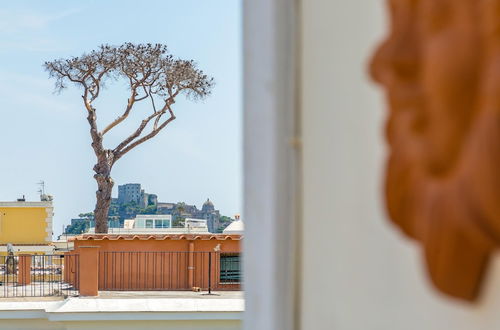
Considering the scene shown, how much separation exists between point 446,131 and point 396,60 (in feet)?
0.45

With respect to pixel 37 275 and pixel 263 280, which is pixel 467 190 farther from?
pixel 37 275

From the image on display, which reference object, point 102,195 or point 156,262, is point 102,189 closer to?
point 102,195

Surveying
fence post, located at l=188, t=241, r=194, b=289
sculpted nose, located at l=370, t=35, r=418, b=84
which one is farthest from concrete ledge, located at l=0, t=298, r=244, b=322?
sculpted nose, located at l=370, t=35, r=418, b=84

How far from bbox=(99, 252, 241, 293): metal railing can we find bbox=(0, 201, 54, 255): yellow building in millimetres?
8828

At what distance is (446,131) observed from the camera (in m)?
0.78

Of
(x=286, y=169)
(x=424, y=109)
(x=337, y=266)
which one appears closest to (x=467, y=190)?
(x=424, y=109)

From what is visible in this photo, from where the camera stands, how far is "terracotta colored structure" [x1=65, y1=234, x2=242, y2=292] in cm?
993

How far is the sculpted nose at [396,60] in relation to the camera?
2.86 feet

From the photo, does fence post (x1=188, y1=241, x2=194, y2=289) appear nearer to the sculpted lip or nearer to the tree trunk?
the tree trunk

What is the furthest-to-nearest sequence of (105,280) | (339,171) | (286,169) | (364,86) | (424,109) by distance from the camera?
(105,280) → (286,169) → (339,171) → (364,86) → (424,109)

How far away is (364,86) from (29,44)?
18461mm

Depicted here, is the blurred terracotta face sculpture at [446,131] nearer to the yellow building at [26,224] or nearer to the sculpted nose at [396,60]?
the sculpted nose at [396,60]

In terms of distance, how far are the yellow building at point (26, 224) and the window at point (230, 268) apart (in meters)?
8.43

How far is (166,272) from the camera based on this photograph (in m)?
10.3
